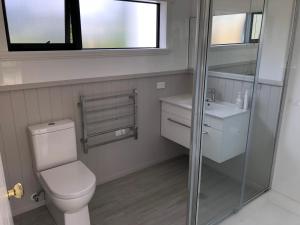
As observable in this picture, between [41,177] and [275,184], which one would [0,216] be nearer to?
[41,177]

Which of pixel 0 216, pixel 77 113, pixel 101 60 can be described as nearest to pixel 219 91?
pixel 101 60

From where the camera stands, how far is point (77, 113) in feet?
7.97

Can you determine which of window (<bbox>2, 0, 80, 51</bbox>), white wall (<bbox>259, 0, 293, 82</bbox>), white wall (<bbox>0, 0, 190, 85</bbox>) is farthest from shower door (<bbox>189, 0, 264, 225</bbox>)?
window (<bbox>2, 0, 80, 51</bbox>)

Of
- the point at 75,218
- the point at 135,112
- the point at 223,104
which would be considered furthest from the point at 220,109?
the point at 75,218

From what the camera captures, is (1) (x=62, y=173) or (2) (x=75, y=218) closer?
(2) (x=75, y=218)

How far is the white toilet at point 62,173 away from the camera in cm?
185

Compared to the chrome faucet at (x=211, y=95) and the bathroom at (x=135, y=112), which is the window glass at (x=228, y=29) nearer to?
the bathroom at (x=135, y=112)

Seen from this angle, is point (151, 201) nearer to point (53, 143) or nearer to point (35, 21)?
point (53, 143)

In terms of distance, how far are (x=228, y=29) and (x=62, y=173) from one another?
1760 mm

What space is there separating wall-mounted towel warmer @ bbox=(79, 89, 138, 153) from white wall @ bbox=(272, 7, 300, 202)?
1512 mm

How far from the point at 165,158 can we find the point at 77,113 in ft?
4.50

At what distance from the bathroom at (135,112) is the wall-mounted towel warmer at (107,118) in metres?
0.01

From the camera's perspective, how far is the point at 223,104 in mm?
2227

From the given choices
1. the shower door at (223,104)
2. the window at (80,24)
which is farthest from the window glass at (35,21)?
the shower door at (223,104)
